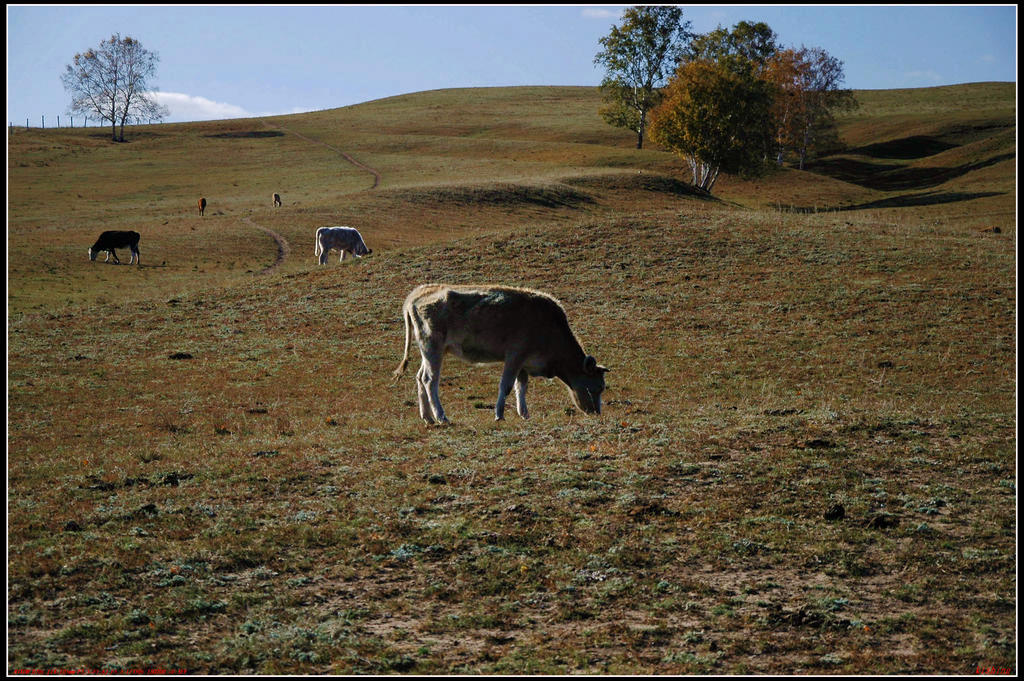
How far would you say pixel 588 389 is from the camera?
53.2 ft

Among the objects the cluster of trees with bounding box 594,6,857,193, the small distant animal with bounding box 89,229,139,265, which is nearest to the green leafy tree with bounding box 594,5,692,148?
the cluster of trees with bounding box 594,6,857,193

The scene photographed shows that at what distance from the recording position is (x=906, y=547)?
9453mm

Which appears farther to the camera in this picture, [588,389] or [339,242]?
[339,242]

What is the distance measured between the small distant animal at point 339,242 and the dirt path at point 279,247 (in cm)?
201

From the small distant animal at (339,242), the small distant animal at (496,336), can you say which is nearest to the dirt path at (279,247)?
the small distant animal at (339,242)

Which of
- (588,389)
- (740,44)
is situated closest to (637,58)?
(740,44)

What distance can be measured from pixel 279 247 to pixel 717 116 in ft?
131

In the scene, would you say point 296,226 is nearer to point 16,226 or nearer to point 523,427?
point 16,226

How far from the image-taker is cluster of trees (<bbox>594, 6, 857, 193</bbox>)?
7044 cm

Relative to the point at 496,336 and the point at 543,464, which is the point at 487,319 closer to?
the point at 496,336

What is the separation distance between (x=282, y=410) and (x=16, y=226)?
43.7 meters

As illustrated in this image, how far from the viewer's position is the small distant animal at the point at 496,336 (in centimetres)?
1504

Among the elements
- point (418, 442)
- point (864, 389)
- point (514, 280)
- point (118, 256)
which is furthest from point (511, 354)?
point (118, 256)

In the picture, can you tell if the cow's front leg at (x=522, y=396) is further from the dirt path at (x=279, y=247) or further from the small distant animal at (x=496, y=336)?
the dirt path at (x=279, y=247)
